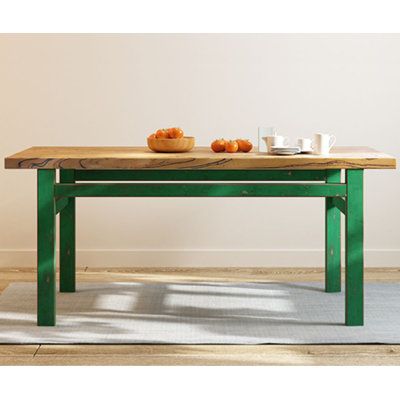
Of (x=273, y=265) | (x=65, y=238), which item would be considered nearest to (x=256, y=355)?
(x=65, y=238)

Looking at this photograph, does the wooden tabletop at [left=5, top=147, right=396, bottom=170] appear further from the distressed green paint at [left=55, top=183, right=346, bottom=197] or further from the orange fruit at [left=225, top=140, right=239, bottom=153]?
the orange fruit at [left=225, top=140, right=239, bottom=153]

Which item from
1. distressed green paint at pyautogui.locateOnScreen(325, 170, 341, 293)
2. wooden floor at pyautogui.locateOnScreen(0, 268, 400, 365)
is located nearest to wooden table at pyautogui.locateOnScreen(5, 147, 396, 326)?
wooden floor at pyautogui.locateOnScreen(0, 268, 400, 365)

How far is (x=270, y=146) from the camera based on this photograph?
4328 millimetres

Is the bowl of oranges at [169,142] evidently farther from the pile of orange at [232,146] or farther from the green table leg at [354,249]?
the green table leg at [354,249]

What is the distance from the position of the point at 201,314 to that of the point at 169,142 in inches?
29.4

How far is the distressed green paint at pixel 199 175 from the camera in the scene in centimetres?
434

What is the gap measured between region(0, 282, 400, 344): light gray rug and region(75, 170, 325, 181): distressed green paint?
1.84ft

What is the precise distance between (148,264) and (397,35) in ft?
6.00

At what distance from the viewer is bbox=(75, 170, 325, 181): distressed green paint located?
14.2ft

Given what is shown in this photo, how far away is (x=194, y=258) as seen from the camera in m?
5.70

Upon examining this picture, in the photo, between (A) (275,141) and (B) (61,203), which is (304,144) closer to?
(A) (275,141)

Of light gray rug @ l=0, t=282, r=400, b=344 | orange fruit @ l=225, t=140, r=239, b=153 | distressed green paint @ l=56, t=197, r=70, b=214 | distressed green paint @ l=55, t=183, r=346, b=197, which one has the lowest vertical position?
light gray rug @ l=0, t=282, r=400, b=344

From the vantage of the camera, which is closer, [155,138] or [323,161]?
[323,161]

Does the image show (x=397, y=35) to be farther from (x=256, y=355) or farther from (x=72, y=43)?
(x=256, y=355)
